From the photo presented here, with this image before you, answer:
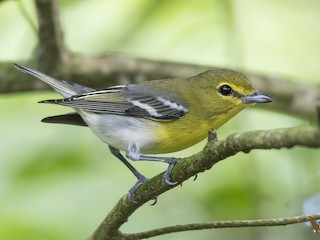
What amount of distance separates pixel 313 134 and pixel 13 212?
3.64 metres

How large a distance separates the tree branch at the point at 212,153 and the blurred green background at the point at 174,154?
53.8 inches

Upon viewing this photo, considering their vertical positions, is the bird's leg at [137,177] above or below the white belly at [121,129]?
below

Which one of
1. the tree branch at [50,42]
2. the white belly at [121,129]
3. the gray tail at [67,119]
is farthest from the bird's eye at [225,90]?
the tree branch at [50,42]

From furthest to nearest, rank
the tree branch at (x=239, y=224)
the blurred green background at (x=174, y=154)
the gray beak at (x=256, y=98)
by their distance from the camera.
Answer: the blurred green background at (x=174, y=154) < the gray beak at (x=256, y=98) < the tree branch at (x=239, y=224)

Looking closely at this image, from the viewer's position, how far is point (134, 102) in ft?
14.1

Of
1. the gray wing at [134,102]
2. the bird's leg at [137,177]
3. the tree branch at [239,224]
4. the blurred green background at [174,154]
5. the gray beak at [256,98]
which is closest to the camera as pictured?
the tree branch at [239,224]

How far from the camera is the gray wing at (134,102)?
4086mm

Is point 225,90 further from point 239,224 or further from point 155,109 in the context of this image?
point 239,224

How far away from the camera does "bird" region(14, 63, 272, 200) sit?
3914 mm

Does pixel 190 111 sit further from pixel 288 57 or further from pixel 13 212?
pixel 288 57

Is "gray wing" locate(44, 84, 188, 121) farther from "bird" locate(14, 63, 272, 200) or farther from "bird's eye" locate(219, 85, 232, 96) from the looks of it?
"bird's eye" locate(219, 85, 232, 96)

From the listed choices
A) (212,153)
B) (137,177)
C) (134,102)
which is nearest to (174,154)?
(134,102)

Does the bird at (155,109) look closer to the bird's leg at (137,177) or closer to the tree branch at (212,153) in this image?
the bird's leg at (137,177)

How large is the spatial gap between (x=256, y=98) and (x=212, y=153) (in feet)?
5.31
